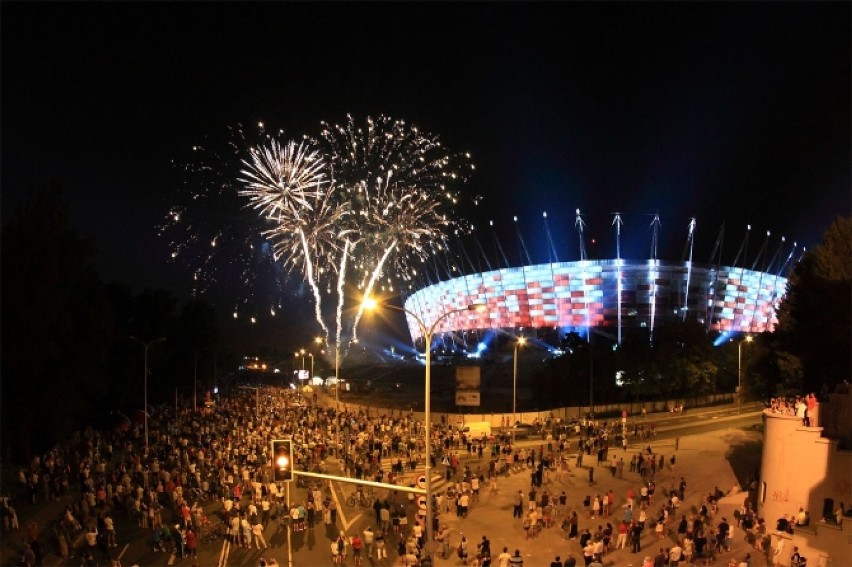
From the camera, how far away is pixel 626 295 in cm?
9031

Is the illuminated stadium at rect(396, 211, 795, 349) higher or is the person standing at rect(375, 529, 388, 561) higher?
the illuminated stadium at rect(396, 211, 795, 349)

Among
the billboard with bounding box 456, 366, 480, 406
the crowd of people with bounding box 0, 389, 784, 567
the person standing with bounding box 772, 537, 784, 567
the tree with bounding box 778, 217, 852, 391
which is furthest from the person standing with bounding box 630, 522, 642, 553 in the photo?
the tree with bounding box 778, 217, 852, 391

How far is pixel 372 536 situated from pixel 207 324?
53.0 metres

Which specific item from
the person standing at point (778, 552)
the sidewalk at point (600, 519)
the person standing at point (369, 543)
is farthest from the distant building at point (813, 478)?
the person standing at point (369, 543)

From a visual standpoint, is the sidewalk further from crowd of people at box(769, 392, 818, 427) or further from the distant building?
crowd of people at box(769, 392, 818, 427)

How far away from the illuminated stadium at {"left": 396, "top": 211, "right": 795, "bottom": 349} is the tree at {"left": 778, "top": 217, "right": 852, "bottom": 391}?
53259 millimetres

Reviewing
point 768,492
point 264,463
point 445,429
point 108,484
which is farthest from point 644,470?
point 108,484

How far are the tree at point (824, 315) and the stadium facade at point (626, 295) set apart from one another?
54.3 m

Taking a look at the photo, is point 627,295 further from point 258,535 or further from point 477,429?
point 258,535

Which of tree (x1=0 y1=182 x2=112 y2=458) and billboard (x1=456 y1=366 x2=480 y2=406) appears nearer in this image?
tree (x1=0 y1=182 x2=112 y2=458)

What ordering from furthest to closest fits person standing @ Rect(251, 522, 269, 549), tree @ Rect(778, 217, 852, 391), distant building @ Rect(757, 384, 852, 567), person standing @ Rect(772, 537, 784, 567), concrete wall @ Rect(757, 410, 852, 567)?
tree @ Rect(778, 217, 852, 391), person standing @ Rect(251, 522, 269, 549), person standing @ Rect(772, 537, 784, 567), distant building @ Rect(757, 384, 852, 567), concrete wall @ Rect(757, 410, 852, 567)

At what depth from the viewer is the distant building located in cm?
1725

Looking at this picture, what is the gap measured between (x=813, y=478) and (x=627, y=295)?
7193 centimetres

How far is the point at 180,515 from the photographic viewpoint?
2061 cm
